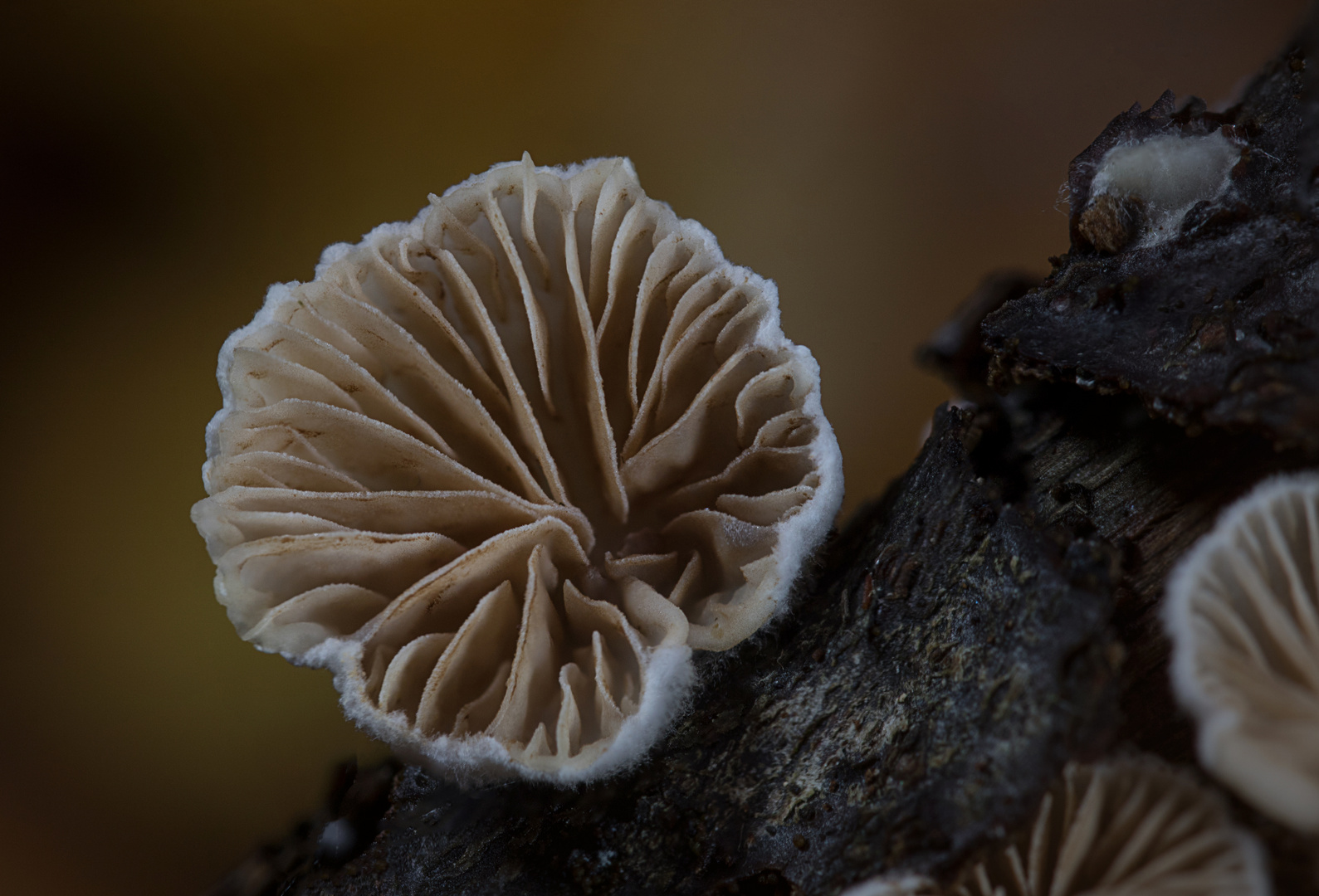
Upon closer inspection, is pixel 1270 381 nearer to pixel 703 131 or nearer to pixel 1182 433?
pixel 1182 433

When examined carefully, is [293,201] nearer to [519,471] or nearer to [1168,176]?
[519,471]

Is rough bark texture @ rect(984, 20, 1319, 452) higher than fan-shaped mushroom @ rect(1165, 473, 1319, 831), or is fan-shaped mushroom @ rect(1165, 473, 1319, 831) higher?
rough bark texture @ rect(984, 20, 1319, 452)

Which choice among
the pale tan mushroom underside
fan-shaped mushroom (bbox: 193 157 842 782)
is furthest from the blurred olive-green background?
the pale tan mushroom underside

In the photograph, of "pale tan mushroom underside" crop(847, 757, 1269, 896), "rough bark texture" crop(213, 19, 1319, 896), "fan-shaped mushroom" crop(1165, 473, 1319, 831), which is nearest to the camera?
"fan-shaped mushroom" crop(1165, 473, 1319, 831)

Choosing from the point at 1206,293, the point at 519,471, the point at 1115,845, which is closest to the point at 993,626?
the point at 1115,845

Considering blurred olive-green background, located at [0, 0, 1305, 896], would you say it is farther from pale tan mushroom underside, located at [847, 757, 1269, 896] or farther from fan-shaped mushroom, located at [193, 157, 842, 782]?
pale tan mushroom underside, located at [847, 757, 1269, 896]

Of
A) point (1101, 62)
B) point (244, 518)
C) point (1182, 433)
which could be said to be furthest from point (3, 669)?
point (1101, 62)
